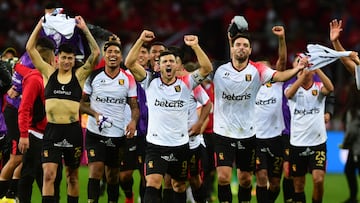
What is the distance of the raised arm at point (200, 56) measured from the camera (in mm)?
12539

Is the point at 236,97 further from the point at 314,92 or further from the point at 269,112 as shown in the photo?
the point at 269,112

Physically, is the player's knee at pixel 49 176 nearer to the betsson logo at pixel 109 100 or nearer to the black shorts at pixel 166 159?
the black shorts at pixel 166 159

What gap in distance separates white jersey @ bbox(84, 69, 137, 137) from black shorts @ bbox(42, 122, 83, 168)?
81cm

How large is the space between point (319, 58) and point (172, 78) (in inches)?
83.7

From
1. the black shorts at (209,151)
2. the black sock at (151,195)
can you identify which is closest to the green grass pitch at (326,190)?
the black shorts at (209,151)

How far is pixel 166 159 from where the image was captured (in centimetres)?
1247

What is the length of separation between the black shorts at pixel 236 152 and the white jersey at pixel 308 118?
1.19 meters

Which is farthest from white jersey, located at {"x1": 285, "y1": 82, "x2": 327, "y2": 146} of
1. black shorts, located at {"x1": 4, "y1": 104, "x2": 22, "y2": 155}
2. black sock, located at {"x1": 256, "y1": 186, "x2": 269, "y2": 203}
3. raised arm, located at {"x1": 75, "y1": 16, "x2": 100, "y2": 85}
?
black shorts, located at {"x1": 4, "y1": 104, "x2": 22, "y2": 155}

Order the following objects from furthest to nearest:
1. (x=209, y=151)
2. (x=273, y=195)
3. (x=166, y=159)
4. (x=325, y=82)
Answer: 1. (x=209, y=151)
2. (x=273, y=195)
3. (x=325, y=82)
4. (x=166, y=159)

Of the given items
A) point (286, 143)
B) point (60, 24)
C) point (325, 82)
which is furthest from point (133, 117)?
point (286, 143)

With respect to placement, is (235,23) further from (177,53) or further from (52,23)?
(52,23)

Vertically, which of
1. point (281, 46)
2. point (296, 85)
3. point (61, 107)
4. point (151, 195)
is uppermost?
point (281, 46)

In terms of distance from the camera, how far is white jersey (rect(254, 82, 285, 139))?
15.3 metres

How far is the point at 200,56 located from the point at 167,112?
885 millimetres
